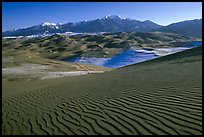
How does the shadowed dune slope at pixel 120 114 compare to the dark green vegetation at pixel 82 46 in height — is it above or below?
above

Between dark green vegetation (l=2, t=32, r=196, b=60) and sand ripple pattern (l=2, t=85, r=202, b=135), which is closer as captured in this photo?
sand ripple pattern (l=2, t=85, r=202, b=135)

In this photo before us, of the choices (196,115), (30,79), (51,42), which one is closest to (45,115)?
(196,115)

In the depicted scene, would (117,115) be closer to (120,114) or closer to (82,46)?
(120,114)

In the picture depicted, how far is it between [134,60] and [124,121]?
2045 inches

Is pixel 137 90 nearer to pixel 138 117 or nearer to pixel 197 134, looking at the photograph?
pixel 138 117

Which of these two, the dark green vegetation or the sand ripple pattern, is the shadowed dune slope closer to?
the sand ripple pattern

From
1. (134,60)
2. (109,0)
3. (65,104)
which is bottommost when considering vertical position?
(134,60)

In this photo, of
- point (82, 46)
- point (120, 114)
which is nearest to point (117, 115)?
point (120, 114)

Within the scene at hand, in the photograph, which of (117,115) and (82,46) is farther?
(82,46)

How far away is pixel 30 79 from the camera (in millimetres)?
22062

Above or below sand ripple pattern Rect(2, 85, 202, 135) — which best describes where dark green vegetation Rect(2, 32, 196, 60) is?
below

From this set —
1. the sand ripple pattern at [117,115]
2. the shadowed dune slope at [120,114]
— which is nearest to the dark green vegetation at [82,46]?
the shadowed dune slope at [120,114]

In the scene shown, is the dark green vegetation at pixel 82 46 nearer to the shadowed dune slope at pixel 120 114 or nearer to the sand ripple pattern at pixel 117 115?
the shadowed dune slope at pixel 120 114

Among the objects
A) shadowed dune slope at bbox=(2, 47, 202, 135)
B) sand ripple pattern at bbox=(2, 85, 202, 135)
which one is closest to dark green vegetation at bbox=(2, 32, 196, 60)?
shadowed dune slope at bbox=(2, 47, 202, 135)
